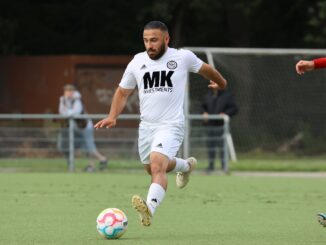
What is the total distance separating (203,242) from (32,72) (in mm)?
21229

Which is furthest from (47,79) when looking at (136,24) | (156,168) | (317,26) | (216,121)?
(156,168)

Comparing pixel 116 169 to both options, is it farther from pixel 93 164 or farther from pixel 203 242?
pixel 203 242

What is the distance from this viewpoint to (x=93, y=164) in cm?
2214

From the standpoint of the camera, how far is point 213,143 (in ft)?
73.2

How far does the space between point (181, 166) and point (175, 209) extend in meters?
1.74

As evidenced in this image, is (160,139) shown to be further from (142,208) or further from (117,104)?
(142,208)

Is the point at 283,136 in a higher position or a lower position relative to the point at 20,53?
lower

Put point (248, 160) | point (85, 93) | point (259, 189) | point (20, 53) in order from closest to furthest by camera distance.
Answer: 1. point (259, 189)
2. point (248, 160)
3. point (85, 93)
4. point (20, 53)

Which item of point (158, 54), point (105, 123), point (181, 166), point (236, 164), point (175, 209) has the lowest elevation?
point (236, 164)

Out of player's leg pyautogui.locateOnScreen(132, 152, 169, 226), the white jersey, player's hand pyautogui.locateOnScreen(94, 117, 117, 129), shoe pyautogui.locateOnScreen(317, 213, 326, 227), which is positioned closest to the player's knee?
player's leg pyautogui.locateOnScreen(132, 152, 169, 226)

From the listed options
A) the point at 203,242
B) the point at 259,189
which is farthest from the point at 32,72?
the point at 203,242

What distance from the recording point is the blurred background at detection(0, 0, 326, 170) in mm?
22688

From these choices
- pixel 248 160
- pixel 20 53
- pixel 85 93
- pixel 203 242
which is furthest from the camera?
pixel 20 53

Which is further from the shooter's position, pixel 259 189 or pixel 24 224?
pixel 259 189
